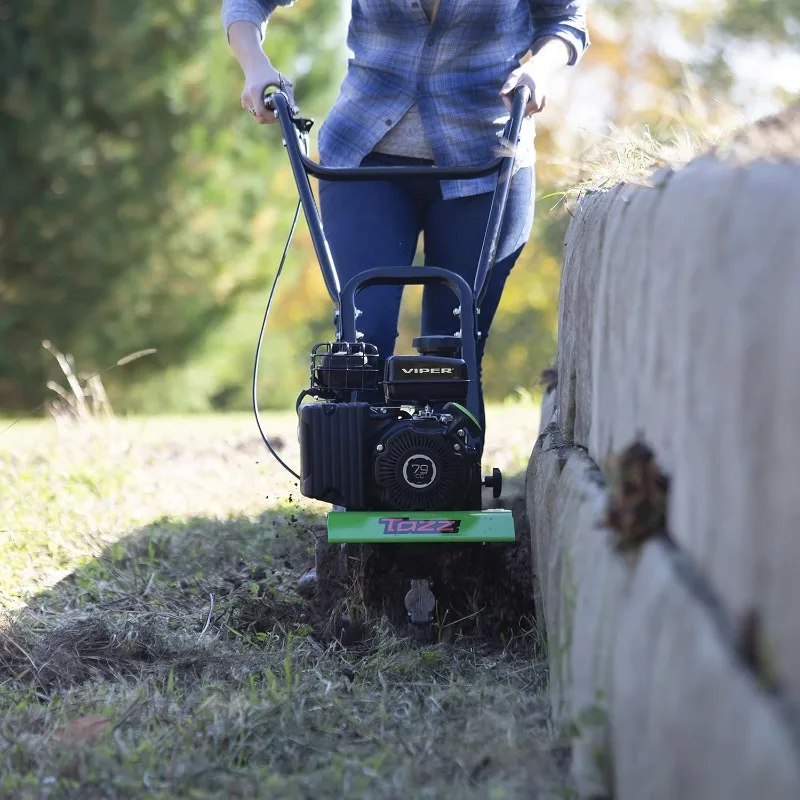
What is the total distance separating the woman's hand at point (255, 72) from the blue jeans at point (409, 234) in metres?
0.23

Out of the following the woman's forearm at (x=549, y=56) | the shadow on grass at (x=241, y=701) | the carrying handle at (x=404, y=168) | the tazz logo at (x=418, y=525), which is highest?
the woman's forearm at (x=549, y=56)

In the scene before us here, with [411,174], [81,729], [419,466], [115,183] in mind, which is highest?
[411,174]

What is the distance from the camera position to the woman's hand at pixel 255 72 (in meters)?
3.18

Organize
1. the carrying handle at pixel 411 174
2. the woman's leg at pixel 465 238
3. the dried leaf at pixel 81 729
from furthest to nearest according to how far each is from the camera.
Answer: the woman's leg at pixel 465 238
the carrying handle at pixel 411 174
the dried leaf at pixel 81 729

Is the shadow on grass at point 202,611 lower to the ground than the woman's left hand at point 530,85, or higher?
lower

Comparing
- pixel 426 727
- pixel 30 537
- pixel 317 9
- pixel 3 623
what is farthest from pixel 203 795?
pixel 317 9

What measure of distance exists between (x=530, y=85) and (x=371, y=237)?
0.53 m

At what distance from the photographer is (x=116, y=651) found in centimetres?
278

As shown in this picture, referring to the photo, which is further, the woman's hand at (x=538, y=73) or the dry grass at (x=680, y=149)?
the woman's hand at (x=538, y=73)

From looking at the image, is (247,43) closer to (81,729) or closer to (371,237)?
(371,237)

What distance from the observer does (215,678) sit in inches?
102

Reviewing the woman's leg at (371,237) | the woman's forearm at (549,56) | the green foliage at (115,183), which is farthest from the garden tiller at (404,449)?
the green foliage at (115,183)

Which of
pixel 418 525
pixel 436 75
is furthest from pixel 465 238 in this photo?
pixel 418 525

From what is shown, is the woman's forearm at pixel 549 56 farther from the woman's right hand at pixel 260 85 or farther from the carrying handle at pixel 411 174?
the woman's right hand at pixel 260 85
